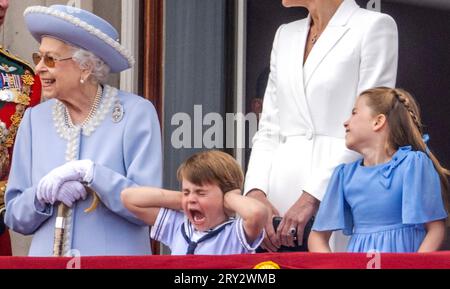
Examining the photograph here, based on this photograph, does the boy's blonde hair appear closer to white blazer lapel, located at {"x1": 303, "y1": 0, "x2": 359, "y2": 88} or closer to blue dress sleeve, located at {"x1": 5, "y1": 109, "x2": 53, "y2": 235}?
white blazer lapel, located at {"x1": 303, "y1": 0, "x2": 359, "y2": 88}

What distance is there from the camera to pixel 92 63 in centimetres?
714

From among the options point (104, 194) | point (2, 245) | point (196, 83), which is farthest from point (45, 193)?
point (196, 83)

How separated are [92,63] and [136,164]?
0.50 m

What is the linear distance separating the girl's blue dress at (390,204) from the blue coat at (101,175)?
Result: 0.84m

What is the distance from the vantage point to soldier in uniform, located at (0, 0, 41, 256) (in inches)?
299

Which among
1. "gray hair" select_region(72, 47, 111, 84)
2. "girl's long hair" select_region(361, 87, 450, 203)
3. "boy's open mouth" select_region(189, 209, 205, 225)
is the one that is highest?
"gray hair" select_region(72, 47, 111, 84)

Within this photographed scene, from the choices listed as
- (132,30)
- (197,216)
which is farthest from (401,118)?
(132,30)

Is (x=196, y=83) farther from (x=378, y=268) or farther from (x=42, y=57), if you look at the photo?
(x=378, y=268)

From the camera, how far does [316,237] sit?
22.4 feet

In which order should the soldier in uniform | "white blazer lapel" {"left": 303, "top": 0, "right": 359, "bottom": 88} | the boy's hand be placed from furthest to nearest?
the soldier in uniform → "white blazer lapel" {"left": 303, "top": 0, "right": 359, "bottom": 88} → the boy's hand

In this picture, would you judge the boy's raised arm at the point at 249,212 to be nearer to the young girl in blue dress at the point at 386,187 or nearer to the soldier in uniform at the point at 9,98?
the young girl in blue dress at the point at 386,187

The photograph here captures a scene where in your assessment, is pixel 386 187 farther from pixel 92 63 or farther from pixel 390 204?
pixel 92 63

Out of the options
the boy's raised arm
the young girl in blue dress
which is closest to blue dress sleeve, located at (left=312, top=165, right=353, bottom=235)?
the young girl in blue dress

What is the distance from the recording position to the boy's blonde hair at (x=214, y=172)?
6.74 m
